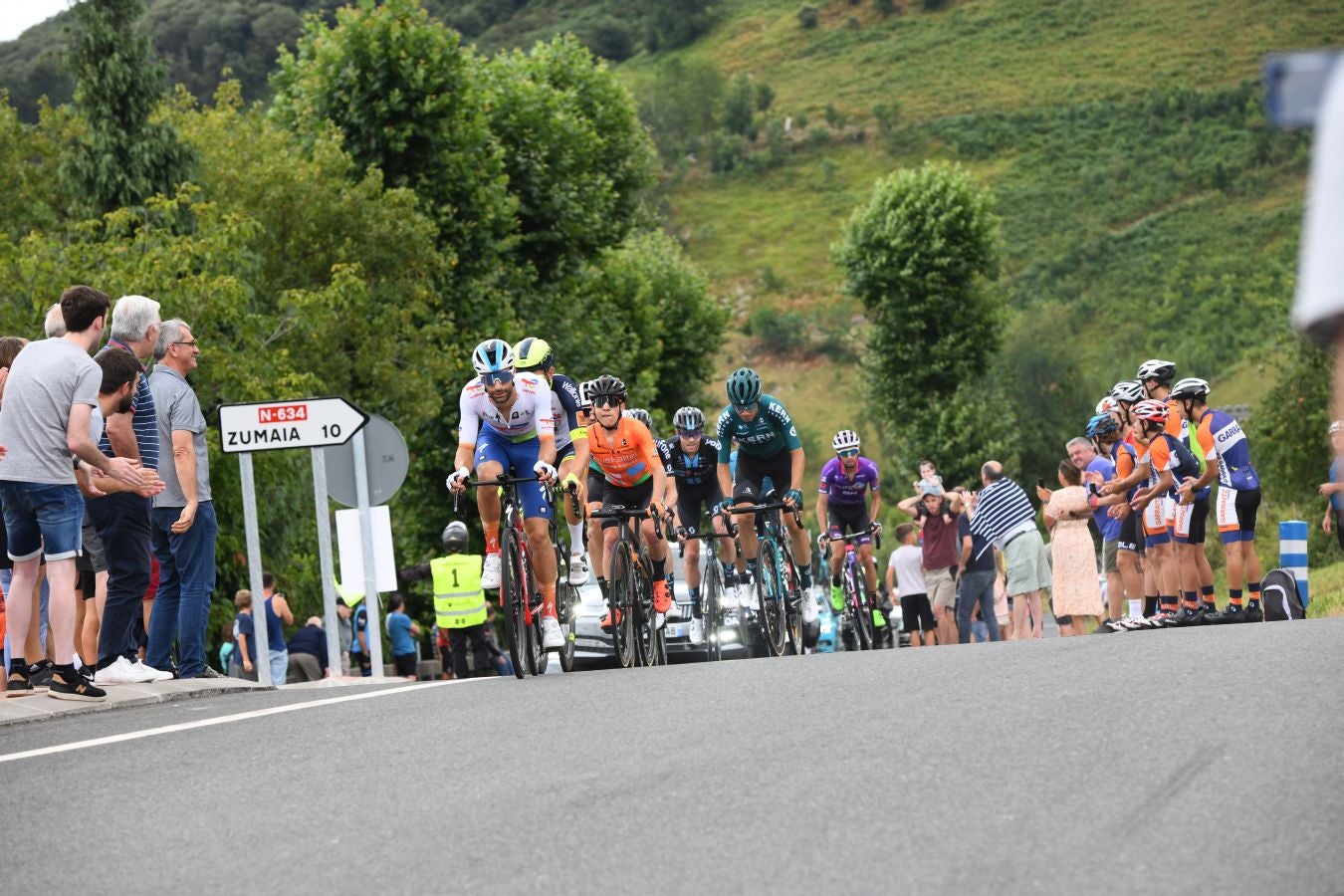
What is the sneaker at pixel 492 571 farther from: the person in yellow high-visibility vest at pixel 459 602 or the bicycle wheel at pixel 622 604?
the person in yellow high-visibility vest at pixel 459 602

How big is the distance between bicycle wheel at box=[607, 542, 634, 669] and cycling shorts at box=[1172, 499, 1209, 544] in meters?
4.68

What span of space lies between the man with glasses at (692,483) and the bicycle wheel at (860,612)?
2.60m

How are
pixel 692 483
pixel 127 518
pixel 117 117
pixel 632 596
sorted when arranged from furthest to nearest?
1. pixel 117 117
2. pixel 692 483
3. pixel 632 596
4. pixel 127 518

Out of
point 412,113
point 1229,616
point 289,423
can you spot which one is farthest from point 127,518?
point 412,113

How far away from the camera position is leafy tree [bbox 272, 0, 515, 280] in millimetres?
42625

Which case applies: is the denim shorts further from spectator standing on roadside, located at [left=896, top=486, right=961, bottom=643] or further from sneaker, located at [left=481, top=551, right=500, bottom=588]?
spectator standing on roadside, located at [left=896, top=486, right=961, bottom=643]

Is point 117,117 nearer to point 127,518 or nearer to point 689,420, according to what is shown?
point 689,420

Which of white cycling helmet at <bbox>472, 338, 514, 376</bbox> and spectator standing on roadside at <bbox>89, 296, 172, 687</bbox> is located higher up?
white cycling helmet at <bbox>472, 338, 514, 376</bbox>

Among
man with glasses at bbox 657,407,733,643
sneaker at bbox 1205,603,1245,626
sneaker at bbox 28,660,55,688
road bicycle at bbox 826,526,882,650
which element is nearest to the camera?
sneaker at bbox 28,660,55,688

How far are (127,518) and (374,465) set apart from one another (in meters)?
4.60

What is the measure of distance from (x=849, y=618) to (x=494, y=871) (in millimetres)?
14730

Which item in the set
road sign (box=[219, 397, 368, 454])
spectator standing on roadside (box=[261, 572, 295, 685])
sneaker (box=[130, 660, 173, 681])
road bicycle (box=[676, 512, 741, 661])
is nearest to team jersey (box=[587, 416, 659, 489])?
road bicycle (box=[676, 512, 741, 661])

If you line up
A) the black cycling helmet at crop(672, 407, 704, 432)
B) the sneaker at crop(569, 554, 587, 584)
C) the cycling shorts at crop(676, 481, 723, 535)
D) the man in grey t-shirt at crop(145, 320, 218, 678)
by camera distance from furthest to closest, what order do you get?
the cycling shorts at crop(676, 481, 723, 535), the black cycling helmet at crop(672, 407, 704, 432), the sneaker at crop(569, 554, 587, 584), the man in grey t-shirt at crop(145, 320, 218, 678)

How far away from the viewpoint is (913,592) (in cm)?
2258
